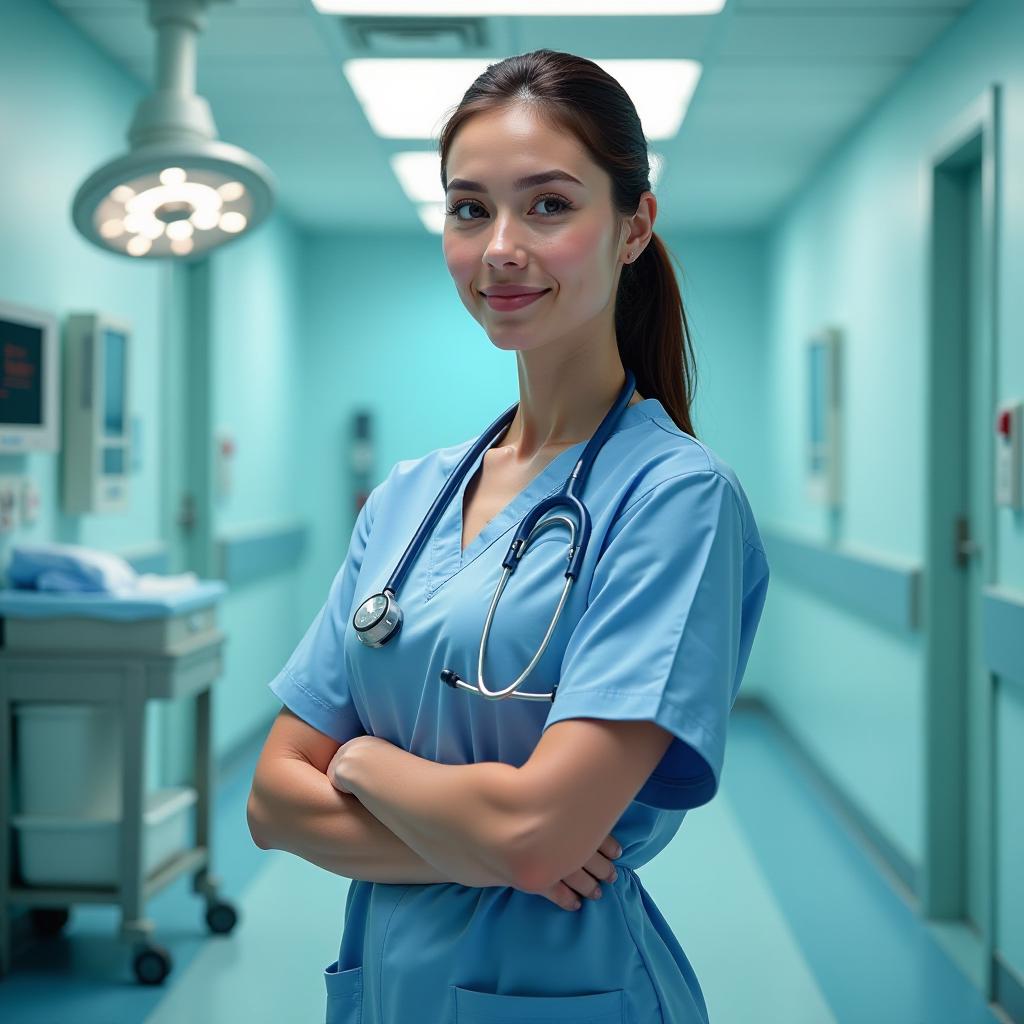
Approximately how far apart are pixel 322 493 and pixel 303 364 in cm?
61

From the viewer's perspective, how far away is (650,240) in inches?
44.0

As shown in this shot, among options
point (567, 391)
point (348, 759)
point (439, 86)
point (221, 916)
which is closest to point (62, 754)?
point (221, 916)

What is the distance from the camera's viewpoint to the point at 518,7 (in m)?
2.66

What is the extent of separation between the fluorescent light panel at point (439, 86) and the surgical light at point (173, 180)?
673 millimetres

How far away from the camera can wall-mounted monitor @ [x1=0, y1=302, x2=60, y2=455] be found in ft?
8.13

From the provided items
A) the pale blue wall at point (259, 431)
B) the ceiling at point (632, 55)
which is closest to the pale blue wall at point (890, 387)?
the ceiling at point (632, 55)

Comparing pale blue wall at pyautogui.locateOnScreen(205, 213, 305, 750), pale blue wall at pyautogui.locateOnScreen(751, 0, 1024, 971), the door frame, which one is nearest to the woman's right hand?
pale blue wall at pyautogui.locateOnScreen(751, 0, 1024, 971)

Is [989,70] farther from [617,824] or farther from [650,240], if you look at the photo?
[617,824]

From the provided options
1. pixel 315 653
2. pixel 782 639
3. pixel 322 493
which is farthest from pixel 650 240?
pixel 322 493

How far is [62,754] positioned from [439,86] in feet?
6.47

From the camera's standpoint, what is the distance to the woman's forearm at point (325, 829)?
0.99 meters

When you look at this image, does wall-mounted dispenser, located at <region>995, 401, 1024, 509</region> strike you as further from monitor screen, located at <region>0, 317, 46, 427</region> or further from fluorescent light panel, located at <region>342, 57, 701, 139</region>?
monitor screen, located at <region>0, 317, 46, 427</region>

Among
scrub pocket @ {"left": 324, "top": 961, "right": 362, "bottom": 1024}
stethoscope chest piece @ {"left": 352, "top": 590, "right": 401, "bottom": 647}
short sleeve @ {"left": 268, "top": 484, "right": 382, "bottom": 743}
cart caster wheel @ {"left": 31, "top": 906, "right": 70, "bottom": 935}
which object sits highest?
stethoscope chest piece @ {"left": 352, "top": 590, "right": 401, "bottom": 647}

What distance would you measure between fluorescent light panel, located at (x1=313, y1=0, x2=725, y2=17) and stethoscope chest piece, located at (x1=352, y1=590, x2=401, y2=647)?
6.58ft
